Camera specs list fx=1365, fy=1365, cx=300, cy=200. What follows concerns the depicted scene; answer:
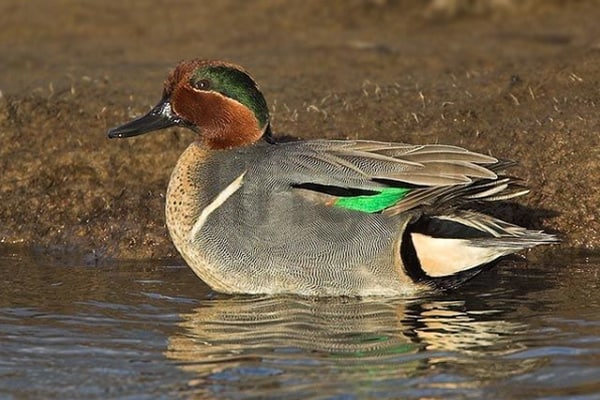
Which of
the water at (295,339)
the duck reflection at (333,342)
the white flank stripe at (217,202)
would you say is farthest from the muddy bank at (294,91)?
the duck reflection at (333,342)

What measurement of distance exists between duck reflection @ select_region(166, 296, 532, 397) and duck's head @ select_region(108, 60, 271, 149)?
0.85m

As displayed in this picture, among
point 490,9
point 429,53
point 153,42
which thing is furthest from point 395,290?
point 490,9

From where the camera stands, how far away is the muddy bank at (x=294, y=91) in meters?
8.10

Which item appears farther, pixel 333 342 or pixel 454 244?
pixel 454 244

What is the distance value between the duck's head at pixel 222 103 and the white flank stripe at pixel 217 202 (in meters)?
0.43

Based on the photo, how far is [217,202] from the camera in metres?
6.66

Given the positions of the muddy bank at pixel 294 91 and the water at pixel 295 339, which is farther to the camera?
the muddy bank at pixel 294 91

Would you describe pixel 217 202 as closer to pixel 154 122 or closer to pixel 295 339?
pixel 154 122

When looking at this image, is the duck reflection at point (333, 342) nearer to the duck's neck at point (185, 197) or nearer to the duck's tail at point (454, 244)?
the duck's tail at point (454, 244)

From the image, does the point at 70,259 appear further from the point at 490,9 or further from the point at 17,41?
the point at 490,9

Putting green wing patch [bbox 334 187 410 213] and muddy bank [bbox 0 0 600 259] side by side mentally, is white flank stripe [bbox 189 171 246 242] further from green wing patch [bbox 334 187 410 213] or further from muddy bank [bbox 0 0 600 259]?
muddy bank [bbox 0 0 600 259]

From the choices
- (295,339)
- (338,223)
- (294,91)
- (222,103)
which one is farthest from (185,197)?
(294,91)

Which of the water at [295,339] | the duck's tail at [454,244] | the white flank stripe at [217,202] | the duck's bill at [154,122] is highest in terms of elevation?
the duck's bill at [154,122]

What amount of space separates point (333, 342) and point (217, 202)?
110cm
